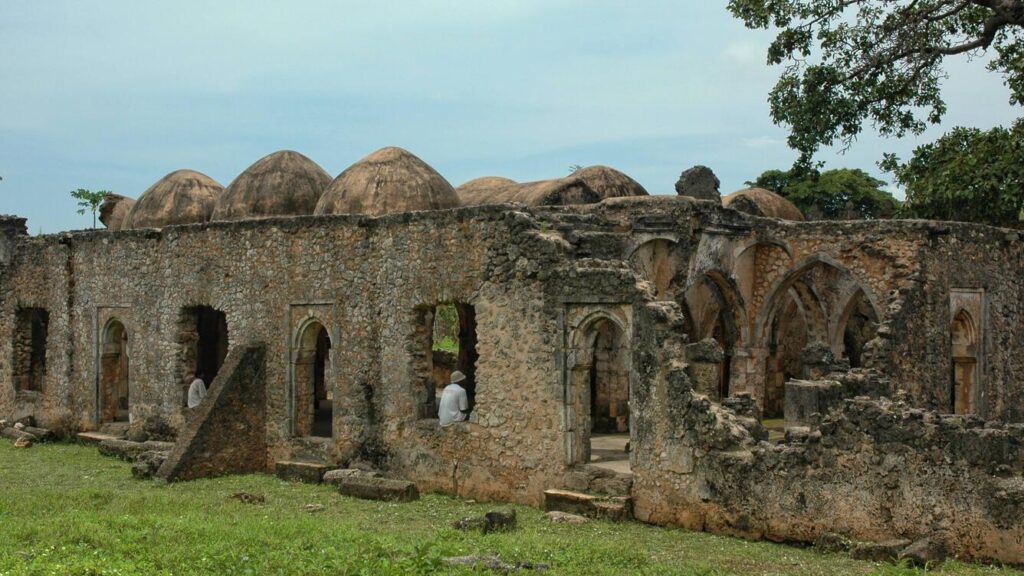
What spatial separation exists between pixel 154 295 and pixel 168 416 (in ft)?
6.70

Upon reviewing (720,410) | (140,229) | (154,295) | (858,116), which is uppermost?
(858,116)

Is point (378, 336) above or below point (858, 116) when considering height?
below

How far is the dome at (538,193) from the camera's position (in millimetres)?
18141

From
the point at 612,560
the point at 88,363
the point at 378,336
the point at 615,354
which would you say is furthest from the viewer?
the point at 88,363

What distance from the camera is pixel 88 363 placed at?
19.7 metres

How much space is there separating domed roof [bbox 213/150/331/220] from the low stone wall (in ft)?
9.11

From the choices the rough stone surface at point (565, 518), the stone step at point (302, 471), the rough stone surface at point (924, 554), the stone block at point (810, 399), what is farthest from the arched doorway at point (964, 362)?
the stone step at point (302, 471)

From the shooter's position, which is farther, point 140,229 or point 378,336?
point 140,229

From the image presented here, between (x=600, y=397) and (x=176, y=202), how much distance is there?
854cm

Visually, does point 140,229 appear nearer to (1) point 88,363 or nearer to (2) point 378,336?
(1) point 88,363

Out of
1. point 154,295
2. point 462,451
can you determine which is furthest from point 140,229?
point 462,451

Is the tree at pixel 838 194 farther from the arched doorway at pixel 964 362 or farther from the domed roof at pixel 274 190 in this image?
the domed roof at pixel 274 190

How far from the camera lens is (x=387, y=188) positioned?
16719 millimetres

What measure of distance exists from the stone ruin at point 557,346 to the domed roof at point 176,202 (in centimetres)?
6
